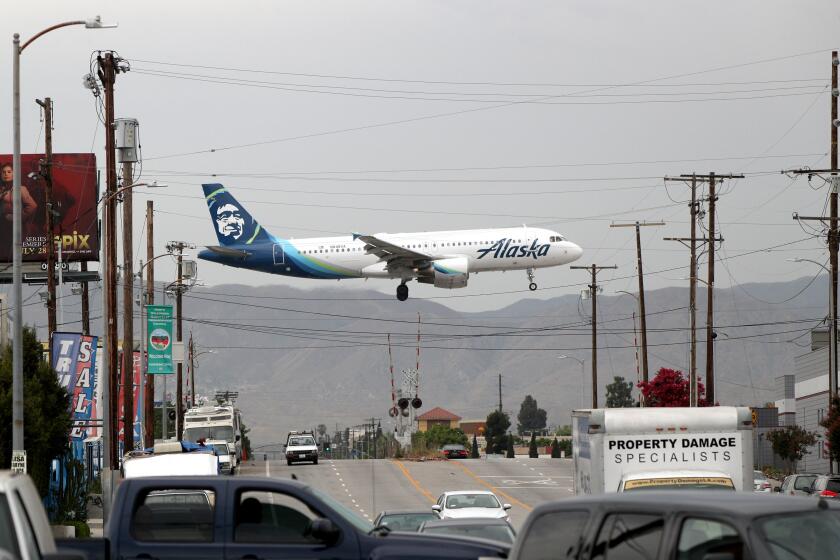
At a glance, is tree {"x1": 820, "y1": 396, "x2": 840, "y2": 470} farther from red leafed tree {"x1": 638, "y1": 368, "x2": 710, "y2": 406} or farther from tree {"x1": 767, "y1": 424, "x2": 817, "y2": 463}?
red leafed tree {"x1": 638, "y1": 368, "x2": 710, "y2": 406}

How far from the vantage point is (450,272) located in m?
64.0

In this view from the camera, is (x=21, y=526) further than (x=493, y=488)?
No

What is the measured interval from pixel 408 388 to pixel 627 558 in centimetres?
8499

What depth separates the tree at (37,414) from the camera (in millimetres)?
35875

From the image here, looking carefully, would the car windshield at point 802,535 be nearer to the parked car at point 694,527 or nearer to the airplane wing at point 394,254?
the parked car at point 694,527

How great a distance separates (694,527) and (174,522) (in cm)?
557

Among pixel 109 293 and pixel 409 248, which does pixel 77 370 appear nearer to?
pixel 109 293

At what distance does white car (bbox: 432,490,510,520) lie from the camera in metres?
28.8

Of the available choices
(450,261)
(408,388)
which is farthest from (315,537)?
(408,388)

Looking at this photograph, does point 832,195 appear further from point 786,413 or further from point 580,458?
point 786,413

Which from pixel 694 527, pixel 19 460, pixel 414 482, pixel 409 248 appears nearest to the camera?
pixel 694 527

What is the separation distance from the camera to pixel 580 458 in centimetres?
2256

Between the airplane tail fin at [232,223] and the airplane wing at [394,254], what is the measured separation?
9693 millimetres

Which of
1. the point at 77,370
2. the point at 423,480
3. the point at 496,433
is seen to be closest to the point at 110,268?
the point at 77,370
